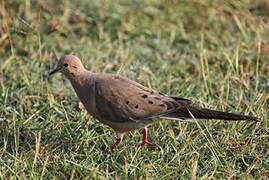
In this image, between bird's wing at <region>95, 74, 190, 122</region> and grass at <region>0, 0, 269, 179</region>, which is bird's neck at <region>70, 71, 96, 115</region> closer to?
bird's wing at <region>95, 74, 190, 122</region>

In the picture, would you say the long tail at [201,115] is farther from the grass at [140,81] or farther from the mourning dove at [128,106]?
the grass at [140,81]

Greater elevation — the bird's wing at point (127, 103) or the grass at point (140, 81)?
the bird's wing at point (127, 103)

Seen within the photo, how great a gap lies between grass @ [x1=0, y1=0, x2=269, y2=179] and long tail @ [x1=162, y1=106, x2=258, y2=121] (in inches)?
6.6

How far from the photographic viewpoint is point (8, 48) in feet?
19.8

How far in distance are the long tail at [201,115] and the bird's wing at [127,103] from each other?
0.07 metres

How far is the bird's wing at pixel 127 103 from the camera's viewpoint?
3867 millimetres

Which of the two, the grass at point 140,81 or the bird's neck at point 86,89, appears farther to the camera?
the bird's neck at point 86,89

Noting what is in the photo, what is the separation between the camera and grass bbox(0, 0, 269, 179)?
3.77 meters

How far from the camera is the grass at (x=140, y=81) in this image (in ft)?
12.4

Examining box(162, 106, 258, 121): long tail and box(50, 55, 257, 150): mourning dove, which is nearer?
box(162, 106, 258, 121): long tail

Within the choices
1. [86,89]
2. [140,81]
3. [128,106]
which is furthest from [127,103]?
[140,81]

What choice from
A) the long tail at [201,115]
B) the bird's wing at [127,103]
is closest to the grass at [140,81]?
the long tail at [201,115]

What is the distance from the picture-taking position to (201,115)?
382 centimetres

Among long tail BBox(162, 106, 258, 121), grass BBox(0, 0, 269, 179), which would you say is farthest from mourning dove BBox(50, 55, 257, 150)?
grass BBox(0, 0, 269, 179)
